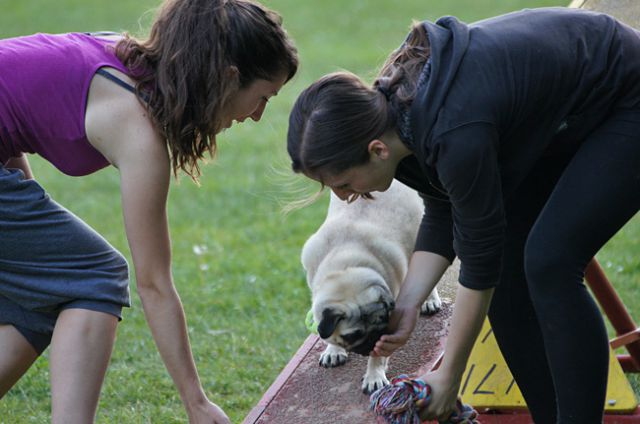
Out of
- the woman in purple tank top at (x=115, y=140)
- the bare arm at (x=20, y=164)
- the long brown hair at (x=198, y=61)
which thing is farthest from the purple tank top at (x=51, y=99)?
the bare arm at (x=20, y=164)

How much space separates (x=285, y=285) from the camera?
6020 mm

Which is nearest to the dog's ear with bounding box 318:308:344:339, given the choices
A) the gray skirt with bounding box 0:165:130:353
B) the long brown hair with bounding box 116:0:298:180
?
the gray skirt with bounding box 0:165:130:353

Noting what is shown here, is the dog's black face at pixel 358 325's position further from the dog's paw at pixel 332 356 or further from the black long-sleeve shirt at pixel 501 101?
the black long-sleeve shirt at pixel 501 101

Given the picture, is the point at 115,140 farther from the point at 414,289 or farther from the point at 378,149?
the point at 414,289

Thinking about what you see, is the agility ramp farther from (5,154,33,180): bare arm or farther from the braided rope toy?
(5,154,33,180): bare arm

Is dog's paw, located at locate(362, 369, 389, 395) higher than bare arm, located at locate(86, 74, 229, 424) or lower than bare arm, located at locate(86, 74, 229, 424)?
lower

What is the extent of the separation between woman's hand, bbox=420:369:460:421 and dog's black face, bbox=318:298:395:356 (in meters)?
0.95

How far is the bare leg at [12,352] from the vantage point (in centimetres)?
315

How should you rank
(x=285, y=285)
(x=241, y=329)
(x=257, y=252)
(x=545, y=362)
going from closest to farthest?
(x=545, y=362), (x=241, y=329), (x=285, y=285), (x=257, y=252)

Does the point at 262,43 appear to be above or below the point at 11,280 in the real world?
above

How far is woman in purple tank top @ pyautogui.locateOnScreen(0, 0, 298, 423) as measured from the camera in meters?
2.79

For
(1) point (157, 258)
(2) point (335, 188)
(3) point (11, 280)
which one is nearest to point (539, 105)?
(2) point (335, 188)

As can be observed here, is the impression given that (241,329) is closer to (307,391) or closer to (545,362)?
(307,391)

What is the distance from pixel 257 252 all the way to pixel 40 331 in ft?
12.2
